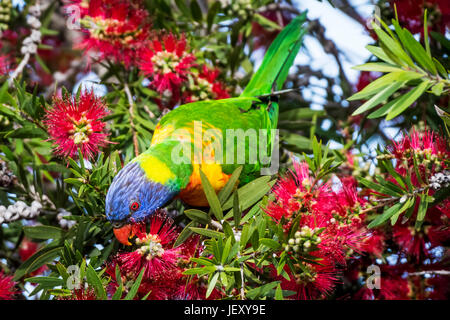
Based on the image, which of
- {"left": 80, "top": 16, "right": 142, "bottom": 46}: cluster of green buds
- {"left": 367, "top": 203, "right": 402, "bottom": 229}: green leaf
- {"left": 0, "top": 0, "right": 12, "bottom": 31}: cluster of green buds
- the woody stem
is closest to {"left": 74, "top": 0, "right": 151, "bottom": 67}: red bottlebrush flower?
{"left": 80, "top": 16, "right": 142, "bottom": 46}: cluster of green buds

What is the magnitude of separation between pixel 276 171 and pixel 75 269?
0.95 m

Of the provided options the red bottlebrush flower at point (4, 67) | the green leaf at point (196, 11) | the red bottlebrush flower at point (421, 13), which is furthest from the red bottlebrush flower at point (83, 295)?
the red bottlebrush flower at point (421, 13)

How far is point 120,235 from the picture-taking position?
5.00 ft

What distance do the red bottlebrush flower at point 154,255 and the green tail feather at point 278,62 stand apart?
99 centimetres

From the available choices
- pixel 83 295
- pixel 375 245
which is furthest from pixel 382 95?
pixel 83 295

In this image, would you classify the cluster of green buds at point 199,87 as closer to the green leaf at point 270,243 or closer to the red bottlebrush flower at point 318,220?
the red bottlebrush flower at point 318,220

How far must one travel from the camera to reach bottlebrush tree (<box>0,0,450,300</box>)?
4.11 feet

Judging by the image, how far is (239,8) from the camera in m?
2.27

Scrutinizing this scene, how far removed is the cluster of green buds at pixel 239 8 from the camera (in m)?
2.25

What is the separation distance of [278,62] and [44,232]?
1.34 metres

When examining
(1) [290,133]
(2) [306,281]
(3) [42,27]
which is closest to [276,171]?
(1) [290,133]

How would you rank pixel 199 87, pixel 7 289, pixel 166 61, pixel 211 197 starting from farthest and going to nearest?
pixel 199 87, pixel 166 61, pixel 7 289, pixel 211 197
